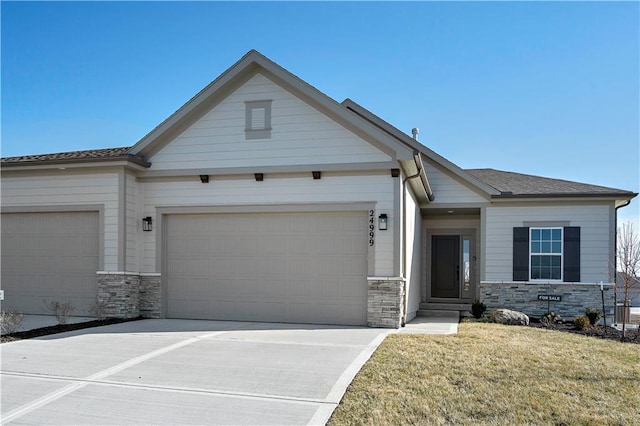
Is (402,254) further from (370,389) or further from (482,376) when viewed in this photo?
(370,389)

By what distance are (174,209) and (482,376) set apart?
8.06 meters

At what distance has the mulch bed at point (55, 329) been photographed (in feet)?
29.7

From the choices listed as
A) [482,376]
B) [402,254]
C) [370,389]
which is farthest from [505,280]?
[370,389]

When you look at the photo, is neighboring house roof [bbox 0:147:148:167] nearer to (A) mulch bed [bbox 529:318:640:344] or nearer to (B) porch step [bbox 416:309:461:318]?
(B) porch step [bbox 416:309:461:318]

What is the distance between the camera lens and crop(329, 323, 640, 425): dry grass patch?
17.3 feet

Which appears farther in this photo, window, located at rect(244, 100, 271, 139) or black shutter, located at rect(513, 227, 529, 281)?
black shutter, located at rect(513, 227, 529, 281)

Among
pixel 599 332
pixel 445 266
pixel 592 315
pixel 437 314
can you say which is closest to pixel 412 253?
pixel 437 314

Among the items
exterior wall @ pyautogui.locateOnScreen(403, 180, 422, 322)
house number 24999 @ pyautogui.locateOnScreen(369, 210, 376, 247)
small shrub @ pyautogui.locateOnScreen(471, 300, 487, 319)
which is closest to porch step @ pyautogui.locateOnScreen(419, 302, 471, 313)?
exterior wall @ pyautogui.locateOnScreen(403, 180, 422, 322)

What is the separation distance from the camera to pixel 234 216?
38.9ft

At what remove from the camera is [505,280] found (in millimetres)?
14477

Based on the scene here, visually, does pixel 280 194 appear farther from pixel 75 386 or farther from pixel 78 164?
pixel 75 386

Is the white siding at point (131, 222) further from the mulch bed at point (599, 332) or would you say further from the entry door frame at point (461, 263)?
the mulch bed at point (599, 332)

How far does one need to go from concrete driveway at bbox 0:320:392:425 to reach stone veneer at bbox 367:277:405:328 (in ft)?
3.40

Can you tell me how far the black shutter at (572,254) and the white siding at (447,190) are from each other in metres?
2.48
